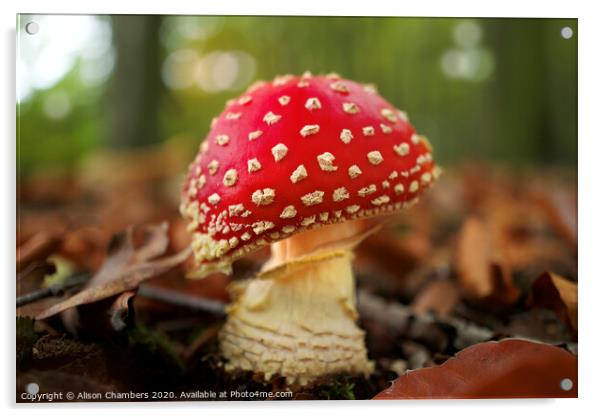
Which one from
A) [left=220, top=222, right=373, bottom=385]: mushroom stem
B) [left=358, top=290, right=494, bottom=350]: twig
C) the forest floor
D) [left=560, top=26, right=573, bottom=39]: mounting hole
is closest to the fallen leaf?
the forest floor

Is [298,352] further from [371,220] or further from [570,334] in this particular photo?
[570,334]

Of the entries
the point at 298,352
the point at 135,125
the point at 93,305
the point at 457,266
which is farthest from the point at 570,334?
the point at 135,125

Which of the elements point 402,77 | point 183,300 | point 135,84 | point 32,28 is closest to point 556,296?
point 402,77

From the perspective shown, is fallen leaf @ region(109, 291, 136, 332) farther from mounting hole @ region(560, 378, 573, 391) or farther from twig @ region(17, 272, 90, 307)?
mounting hole @ region(560, 378, 573, 391)

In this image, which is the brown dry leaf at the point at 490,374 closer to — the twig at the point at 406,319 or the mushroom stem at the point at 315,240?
the twig at the point at 406,319

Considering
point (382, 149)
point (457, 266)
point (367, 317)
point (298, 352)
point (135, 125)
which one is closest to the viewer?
point (382, 149)

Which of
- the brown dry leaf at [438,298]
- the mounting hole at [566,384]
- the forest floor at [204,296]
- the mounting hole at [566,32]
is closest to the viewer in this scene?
the forest floor at [204,296]

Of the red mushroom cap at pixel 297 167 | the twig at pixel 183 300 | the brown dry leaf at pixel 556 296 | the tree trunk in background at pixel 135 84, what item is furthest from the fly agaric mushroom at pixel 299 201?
the tree trunk in background at pixel 135 84

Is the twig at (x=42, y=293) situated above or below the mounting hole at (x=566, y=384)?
above
